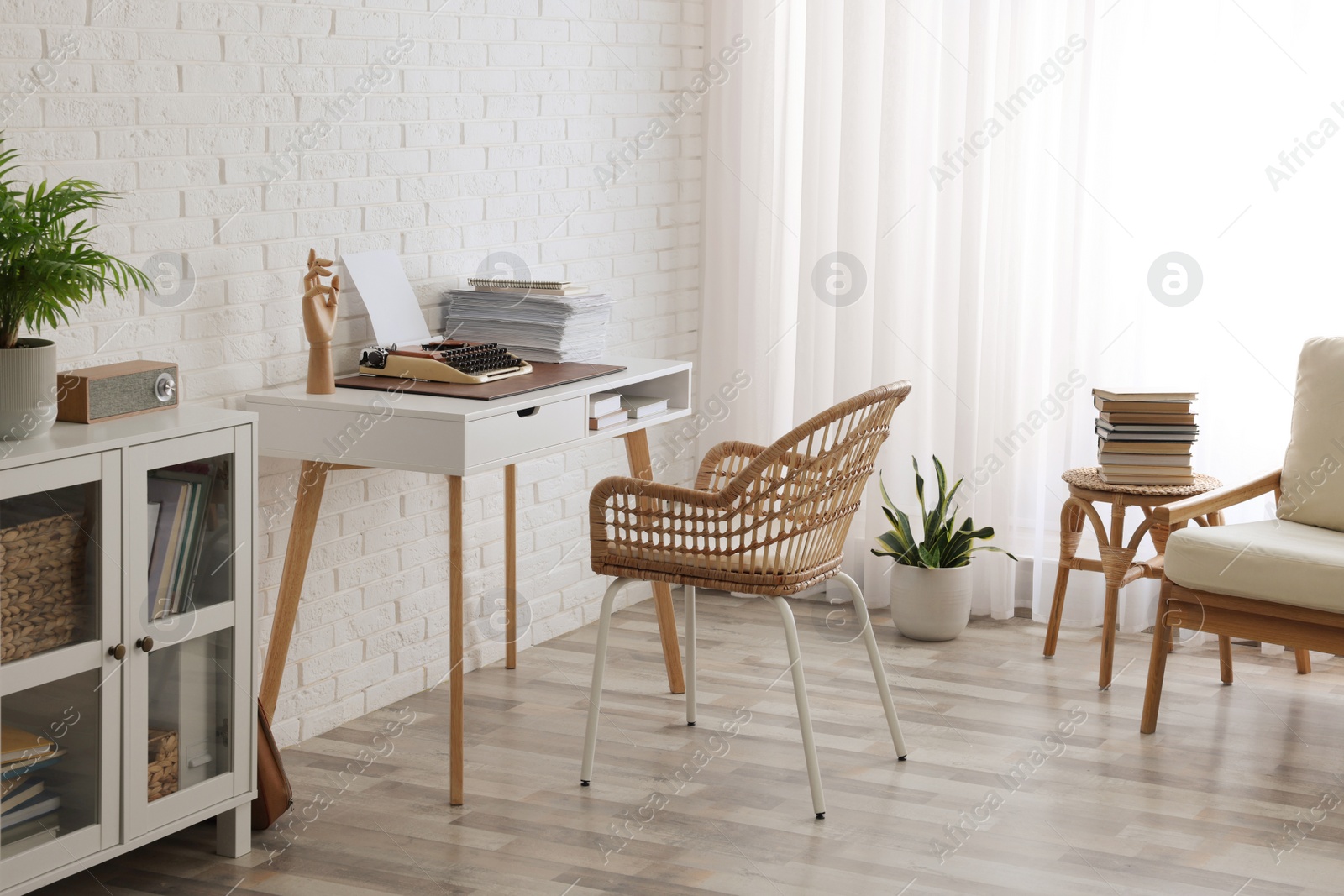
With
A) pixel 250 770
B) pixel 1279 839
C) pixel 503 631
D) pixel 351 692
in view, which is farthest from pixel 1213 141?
pixel 250 770

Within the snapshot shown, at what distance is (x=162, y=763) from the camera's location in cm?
253

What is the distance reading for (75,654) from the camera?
234 centimetres

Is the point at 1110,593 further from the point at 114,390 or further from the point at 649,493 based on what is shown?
the point at 114,390

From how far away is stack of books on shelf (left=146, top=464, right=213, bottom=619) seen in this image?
8.08 feet

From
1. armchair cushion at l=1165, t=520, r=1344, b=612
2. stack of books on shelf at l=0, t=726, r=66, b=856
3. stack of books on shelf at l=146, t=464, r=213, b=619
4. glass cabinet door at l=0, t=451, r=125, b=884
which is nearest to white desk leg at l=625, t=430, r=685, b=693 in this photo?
armchair cushion at l=1165, t=520, r=1344, b=612

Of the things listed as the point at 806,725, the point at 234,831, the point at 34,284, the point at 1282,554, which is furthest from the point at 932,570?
the point at 34,284

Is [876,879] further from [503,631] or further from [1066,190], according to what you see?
[1066,190]

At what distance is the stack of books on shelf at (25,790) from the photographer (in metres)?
2.27

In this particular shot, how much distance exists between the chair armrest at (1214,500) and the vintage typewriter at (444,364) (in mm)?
1500

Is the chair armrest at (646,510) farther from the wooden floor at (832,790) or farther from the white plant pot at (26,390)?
the white plant pot at (26,390)


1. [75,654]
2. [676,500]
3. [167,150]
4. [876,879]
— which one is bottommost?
[876,879]

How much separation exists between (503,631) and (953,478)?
1.40 meters

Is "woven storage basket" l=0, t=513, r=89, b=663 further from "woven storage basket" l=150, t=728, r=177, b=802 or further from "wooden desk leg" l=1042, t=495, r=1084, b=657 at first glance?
"wooden desk leg" l=1042, t=495, r=1084, b=657

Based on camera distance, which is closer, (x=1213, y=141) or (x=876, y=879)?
(x=876, y=879)
